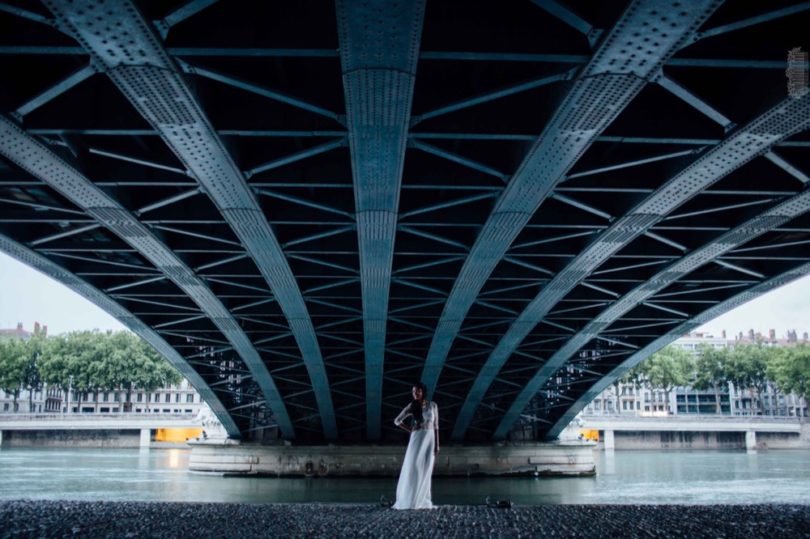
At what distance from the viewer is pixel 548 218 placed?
16.4 meters

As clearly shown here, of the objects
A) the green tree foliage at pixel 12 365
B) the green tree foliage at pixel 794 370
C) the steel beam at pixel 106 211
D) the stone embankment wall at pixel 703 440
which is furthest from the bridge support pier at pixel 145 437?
the green tree foliage at pixel 794 370

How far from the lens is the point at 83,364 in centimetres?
9506

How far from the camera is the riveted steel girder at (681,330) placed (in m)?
20.8

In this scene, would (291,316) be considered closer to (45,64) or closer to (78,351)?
(45,64)

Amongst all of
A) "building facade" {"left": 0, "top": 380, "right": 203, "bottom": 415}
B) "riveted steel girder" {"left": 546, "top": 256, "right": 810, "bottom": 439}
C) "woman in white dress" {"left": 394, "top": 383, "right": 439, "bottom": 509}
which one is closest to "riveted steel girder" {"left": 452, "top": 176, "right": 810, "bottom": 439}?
"riveted steel girder" {"left": 546, "top": 256, "right": 810, "bottom": 439}

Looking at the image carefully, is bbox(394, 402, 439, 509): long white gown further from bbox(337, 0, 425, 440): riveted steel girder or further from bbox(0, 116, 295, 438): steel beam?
bbox(0, 116, 295, 438): steel beam

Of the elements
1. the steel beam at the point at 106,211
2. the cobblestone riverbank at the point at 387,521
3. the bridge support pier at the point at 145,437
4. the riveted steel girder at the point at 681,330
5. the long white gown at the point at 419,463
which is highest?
the steel beam at the point at 106,211

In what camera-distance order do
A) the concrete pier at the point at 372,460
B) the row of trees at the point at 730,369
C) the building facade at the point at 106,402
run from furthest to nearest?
the building facade at the point at 106,402 < the row of trees at the point at 730,369 < the concrete pier at the point at 372,460

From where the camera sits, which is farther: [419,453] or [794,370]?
[794,370]

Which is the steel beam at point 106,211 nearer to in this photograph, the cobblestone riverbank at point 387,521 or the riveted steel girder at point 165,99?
the riveted steel girder at point 165,99

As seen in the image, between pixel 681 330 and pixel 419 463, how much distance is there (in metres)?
17.2

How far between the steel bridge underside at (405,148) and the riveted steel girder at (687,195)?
0.20 ft

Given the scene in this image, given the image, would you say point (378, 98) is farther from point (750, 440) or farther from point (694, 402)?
point (694, 402)
